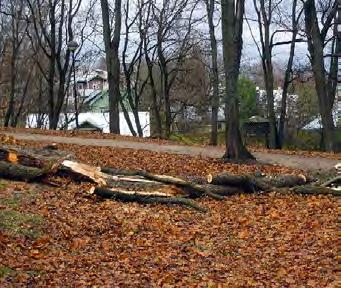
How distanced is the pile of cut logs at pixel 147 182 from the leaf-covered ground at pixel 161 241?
287 mm

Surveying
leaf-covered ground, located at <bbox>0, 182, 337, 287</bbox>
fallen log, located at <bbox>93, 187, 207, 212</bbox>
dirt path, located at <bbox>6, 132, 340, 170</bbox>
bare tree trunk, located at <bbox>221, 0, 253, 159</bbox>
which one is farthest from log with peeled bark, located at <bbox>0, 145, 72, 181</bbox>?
dirt path, located at <bbox>6, 132, 340, 170</bbox>

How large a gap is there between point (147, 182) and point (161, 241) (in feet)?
9.43

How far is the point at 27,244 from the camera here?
755cm

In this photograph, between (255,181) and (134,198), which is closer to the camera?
(134,198)

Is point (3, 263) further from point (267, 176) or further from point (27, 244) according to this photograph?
point (267, 176)

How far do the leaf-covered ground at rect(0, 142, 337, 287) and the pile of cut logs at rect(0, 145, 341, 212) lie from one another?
0.29 meters

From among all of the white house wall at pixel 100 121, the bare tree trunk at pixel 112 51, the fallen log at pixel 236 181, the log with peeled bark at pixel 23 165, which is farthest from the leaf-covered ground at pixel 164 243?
the white house wall at pixel 100 121

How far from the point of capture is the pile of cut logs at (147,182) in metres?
10.7

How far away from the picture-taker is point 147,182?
11.2 metres

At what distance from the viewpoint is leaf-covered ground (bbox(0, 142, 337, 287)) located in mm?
6645

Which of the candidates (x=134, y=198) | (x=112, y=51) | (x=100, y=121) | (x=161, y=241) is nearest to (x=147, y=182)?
(x=134, y=198)

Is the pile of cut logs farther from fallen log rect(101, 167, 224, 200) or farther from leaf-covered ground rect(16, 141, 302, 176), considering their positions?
leaf-covered ground rect(16, 141, 302, 176)

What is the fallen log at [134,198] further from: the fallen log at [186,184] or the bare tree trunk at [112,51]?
the bare tree trunk at [112,51]

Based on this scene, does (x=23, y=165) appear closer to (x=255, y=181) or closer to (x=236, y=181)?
(x=236, y=181)
